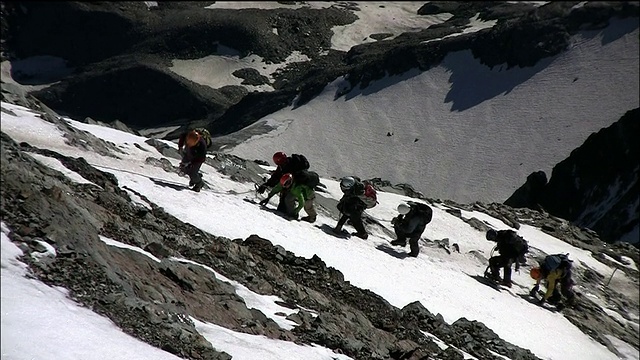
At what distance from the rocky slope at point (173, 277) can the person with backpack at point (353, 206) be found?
4425mm

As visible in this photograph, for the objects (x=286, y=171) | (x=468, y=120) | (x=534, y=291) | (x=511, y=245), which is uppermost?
(x=468, y=120)

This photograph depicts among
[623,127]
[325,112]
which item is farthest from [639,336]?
[325,112]

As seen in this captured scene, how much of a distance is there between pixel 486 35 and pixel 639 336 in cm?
5027

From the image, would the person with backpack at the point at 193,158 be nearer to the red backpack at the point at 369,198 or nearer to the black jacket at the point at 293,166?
the black jacket at the point at 293,166

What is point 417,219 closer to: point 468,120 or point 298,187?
point 298,187

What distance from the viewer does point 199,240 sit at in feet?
48.5

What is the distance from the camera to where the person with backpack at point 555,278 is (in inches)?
907

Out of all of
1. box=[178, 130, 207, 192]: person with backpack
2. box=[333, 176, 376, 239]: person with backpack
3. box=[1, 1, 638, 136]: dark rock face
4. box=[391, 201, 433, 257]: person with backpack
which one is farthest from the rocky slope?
box=[1, 1, 638, 136]: dark rock face

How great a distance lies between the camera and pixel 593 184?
153 feet

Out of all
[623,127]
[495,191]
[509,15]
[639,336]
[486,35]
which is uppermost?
[509,15]

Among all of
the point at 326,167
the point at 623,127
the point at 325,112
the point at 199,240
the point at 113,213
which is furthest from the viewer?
the point at 325,112

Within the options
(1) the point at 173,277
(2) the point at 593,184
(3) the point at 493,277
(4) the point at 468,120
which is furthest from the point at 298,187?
A: (4) the point at 468,120

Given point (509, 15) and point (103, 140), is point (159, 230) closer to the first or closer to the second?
point (103, 140)

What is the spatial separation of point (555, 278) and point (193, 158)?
36.4ft
